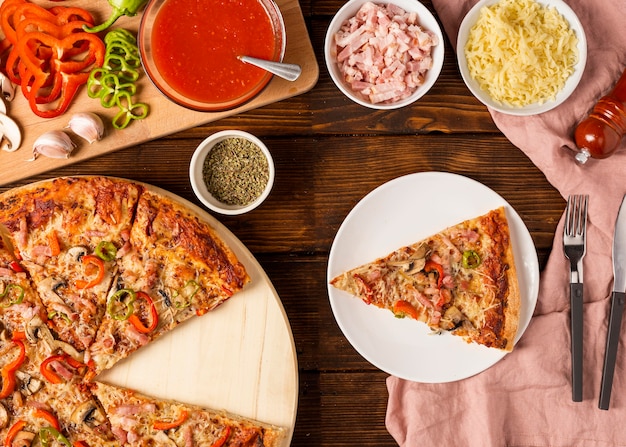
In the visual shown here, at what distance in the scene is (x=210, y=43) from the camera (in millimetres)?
4371

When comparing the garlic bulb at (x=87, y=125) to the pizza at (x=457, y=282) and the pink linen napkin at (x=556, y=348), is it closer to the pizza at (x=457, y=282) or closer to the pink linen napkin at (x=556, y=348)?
the pizza at (x=457, y=282)

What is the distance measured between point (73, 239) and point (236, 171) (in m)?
1.27

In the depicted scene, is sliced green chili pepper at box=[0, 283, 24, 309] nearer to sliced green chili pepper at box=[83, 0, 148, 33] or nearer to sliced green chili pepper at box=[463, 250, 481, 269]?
sliced green chili pepper at box=[83, 0, 148, 33]

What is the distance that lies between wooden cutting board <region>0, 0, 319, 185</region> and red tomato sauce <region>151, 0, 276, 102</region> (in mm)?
414

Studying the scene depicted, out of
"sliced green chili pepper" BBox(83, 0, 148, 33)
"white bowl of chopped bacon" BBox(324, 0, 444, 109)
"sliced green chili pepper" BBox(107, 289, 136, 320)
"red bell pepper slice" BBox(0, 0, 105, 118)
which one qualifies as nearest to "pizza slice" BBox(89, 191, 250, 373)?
"sliced green chili pepper" BBox(107, 289, 136, 320)

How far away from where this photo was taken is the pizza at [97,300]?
4574mm

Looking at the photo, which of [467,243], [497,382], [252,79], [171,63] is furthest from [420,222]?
[171,63]

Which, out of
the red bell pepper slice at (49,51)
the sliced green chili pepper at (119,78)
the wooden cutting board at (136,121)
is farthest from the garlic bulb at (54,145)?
the sliced green chili pepper at (119,78)

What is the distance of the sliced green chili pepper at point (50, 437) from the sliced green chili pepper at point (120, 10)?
2.91 meters

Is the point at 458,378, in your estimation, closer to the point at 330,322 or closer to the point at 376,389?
the point at 376,389

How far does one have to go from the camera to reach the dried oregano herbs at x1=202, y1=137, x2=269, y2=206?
4738 millimetres

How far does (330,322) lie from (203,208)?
1.34 metres

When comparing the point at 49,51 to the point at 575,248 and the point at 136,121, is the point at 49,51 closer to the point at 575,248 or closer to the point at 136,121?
the point at 136,121

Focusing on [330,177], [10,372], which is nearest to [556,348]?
[330,177]
